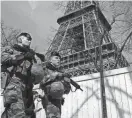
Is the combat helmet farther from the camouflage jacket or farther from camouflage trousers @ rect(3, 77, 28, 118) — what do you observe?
camouflage trousers @ rect(3, 77, 28, 118)

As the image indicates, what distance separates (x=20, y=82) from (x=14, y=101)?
24 cm

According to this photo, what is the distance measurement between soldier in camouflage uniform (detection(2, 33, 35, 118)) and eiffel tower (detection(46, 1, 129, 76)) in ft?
14.5

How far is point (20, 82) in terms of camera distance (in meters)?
2.09

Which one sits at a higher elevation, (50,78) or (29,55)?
(29,55)

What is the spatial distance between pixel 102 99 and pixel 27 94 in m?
2.54

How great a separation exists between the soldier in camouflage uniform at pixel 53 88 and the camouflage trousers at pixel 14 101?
0.55 m

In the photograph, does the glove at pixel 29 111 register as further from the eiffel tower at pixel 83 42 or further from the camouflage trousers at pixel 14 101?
the eiffel tower at pixel 83 42

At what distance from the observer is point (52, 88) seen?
2.47m

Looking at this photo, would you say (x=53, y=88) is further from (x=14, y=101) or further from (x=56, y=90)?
(x=14, y=101)

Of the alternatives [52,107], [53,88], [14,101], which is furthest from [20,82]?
[52,107]

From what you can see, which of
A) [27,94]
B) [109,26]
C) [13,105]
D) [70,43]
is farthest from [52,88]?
[70,43]

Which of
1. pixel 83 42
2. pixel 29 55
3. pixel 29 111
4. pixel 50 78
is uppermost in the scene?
pixel 83 42

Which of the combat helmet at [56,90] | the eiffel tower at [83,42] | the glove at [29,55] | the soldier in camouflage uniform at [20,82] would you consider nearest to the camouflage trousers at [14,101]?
the soldier in camouflage uniform at [20,82]

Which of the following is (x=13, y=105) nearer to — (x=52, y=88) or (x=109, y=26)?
(x=52, y=88)
